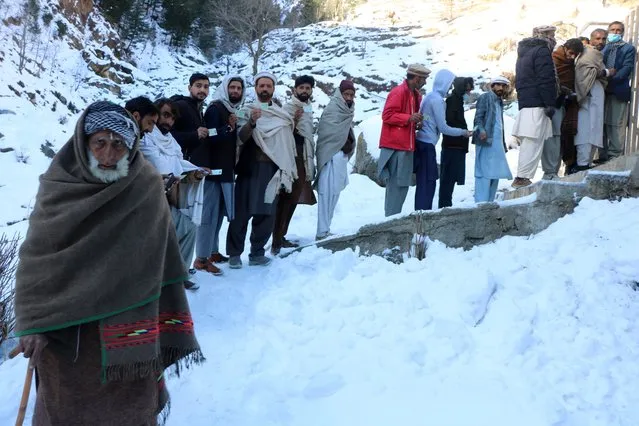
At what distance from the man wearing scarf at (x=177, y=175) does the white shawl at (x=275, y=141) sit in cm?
94

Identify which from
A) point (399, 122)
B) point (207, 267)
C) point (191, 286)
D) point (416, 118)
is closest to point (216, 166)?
point (207, 267)

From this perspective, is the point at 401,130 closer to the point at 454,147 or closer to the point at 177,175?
the point at 454,147

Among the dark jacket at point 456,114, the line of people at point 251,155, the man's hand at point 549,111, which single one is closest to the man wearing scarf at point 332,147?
the line of people at point 251,155

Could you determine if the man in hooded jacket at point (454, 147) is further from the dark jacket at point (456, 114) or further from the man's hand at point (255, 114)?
the man's hand at point (255, 114)

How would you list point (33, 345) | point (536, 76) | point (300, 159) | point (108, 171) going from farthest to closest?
point (300, 159)
point (536, 76)
point (108, 171)
point (33, 345)

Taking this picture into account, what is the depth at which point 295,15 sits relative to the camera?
3058 cm

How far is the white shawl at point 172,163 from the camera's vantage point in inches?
146

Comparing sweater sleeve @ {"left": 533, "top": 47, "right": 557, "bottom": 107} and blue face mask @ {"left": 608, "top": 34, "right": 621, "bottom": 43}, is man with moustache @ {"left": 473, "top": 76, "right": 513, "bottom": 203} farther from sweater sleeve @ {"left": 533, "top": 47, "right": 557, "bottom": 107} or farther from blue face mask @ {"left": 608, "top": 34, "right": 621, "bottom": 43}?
blue face mask @ {"left": 608, "top": 34, "right": 621, "bottom": 43}

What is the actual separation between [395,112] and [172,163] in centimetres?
243

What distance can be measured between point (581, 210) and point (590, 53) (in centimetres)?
222

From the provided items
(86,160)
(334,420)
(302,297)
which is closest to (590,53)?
(302,297)

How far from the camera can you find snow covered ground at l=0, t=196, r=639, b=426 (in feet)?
9.43

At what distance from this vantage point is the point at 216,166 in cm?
493

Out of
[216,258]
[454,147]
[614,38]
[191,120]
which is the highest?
[614,38]
